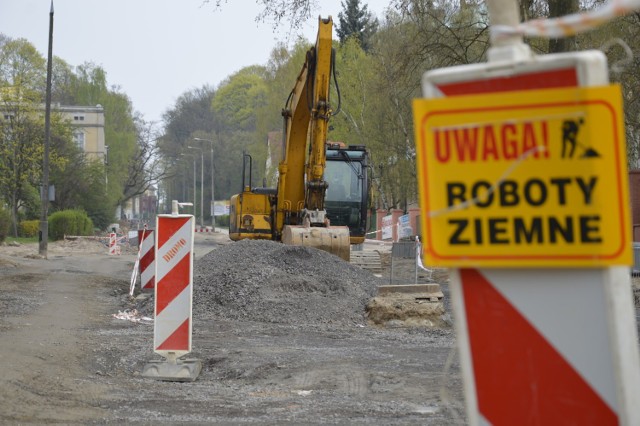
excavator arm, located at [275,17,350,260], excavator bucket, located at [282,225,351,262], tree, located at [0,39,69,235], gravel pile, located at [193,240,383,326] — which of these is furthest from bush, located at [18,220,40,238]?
gravel pile, located at [193,240,383,326]

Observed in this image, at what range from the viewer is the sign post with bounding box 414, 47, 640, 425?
233cm

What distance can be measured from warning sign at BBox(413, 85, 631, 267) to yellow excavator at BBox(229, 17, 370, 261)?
53.7 feet

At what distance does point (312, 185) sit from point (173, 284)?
36.9 feet

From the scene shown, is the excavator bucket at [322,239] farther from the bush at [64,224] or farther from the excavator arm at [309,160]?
the bush at [64,224]

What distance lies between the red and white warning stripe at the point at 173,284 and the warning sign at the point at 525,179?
6.50m

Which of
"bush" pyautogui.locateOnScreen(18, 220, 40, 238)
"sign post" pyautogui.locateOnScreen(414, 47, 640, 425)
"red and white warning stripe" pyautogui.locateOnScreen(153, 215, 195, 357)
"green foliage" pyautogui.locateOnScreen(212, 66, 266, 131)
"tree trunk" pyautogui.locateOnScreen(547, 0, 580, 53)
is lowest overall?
"bush" pyautogui.locateOnScreen(18, 220, 40, 238)

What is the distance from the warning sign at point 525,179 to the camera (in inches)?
91.7

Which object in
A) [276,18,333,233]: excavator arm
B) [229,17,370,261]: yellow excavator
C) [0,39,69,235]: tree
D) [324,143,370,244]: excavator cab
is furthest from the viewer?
[0,39,69,235]: tree

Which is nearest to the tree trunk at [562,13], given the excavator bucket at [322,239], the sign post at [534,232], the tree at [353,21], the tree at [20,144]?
the excavator bucket at [322,239]

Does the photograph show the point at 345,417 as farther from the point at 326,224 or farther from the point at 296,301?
the point at 326,224

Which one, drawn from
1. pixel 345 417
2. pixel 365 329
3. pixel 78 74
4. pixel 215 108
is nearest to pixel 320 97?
pixel 365 329

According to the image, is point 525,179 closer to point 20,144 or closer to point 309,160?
point 309,160

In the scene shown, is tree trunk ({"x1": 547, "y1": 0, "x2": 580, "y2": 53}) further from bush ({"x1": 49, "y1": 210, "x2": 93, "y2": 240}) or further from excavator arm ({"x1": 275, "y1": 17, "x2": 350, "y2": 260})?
bush ({"x1": 49, "y1": 210, "x2": 93, "y2": 240})

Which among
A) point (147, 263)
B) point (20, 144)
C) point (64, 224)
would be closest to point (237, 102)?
point (20, 144)
